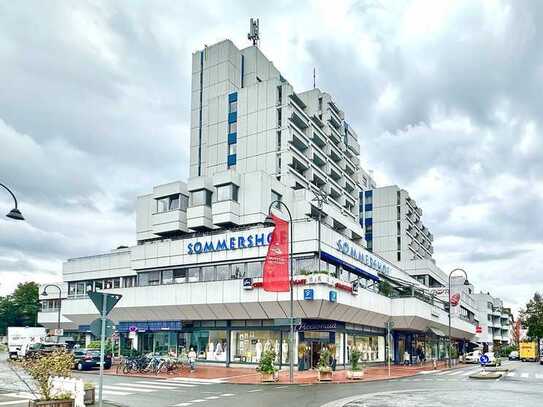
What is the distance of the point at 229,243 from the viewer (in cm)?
4328

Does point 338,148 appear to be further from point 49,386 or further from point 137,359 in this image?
point 49,386

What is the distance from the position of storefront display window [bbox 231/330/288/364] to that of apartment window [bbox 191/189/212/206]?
511 inches

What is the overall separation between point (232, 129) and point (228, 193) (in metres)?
16.7

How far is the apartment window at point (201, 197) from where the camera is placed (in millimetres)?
50694

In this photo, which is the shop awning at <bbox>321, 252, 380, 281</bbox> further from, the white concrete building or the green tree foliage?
the green tree foliage

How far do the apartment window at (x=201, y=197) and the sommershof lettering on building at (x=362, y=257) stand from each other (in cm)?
1368

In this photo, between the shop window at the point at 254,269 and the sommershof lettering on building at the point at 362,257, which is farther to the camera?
the sommershof lettering on building at the point at 362,257

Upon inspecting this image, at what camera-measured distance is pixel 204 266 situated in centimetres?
4512

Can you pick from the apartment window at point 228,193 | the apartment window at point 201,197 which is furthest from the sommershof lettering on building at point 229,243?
the apartment window at point 228,193

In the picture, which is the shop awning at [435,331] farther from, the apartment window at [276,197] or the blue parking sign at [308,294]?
the blue parking sign at [308,294]

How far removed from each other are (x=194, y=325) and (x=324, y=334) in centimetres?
1116

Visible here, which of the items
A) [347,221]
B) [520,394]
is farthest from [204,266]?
[520,394]

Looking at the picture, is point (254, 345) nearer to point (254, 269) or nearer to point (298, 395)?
point (254, 269)

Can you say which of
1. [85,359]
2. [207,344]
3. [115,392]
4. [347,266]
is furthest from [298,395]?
[207,344]
